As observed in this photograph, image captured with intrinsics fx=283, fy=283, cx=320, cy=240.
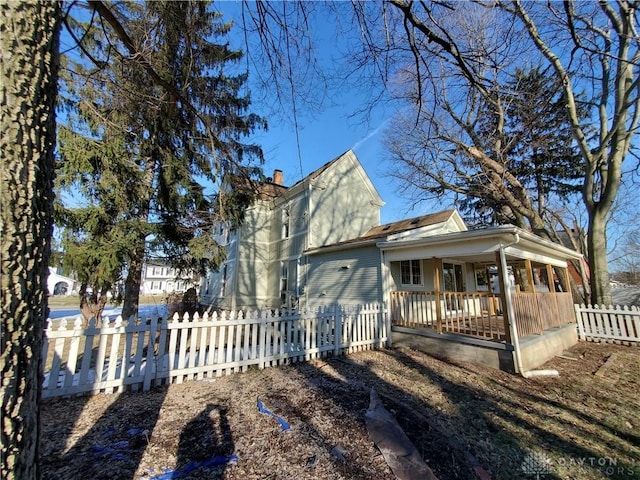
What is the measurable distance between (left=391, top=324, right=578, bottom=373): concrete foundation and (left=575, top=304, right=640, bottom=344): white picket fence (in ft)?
6.09

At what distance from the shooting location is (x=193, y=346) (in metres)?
4.90

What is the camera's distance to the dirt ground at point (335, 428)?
2637 mm

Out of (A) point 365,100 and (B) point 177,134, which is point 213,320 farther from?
(B) point 177,134

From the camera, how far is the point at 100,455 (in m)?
2.71

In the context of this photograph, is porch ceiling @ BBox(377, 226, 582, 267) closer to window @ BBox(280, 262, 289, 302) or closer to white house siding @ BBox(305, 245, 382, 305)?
white house siding @ BBox(305, 245, 382, 305)

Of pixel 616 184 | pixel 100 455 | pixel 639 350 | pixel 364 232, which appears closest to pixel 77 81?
pixel 100 455

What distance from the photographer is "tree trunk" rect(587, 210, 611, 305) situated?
34.1ft

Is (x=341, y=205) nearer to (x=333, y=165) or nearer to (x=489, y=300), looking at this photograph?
(x=333, y=165)

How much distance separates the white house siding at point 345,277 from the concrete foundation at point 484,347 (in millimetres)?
2021

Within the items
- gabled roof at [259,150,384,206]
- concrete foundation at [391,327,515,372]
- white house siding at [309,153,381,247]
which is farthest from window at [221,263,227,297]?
concrete foundation at [391,327,515,372]

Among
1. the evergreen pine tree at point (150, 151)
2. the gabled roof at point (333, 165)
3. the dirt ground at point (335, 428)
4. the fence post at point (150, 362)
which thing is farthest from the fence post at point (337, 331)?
the gabled roof at point (333, 165)

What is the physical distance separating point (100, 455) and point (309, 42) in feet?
16.2

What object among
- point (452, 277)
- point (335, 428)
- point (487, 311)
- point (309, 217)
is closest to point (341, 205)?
point (309, 217)

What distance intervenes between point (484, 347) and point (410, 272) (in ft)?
14.3
